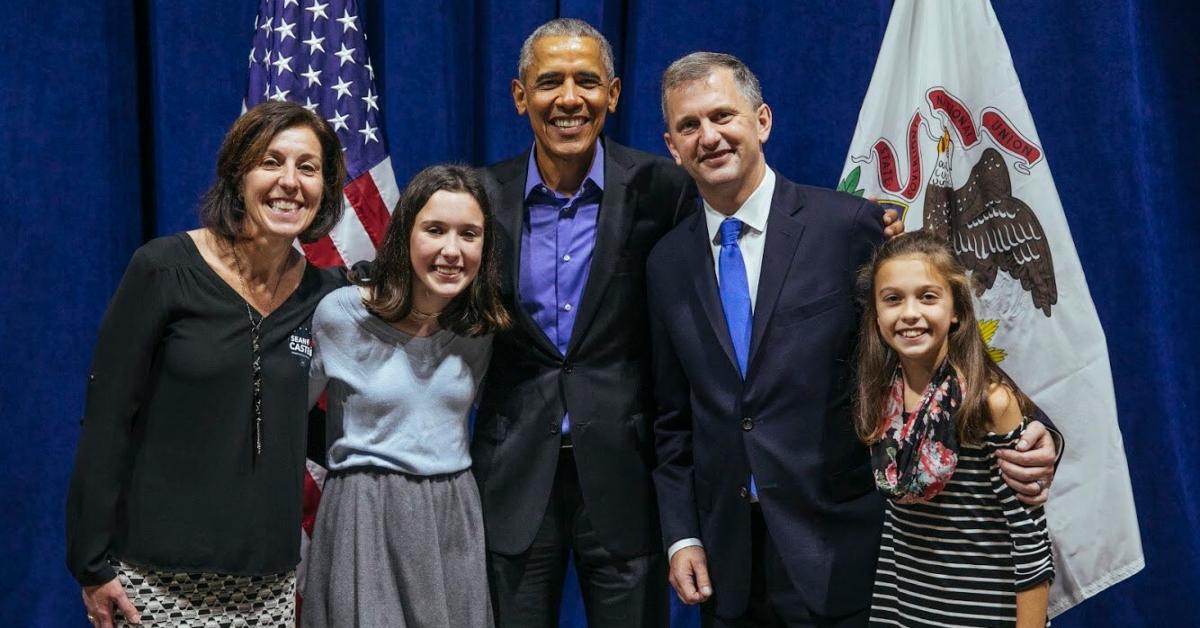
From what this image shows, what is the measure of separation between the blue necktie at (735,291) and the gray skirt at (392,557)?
0.56 meters

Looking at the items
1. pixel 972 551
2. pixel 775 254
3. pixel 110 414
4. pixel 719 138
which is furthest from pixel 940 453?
pixel 110 414

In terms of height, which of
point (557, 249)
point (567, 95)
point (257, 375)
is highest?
point (567, 95)

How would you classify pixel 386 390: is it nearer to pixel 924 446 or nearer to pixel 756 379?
pixel 756 379

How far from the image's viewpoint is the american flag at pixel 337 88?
296 centimetres

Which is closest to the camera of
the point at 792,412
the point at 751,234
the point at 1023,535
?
the point at 1023,535

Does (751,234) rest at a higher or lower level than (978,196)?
lower

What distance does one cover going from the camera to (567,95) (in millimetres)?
2295

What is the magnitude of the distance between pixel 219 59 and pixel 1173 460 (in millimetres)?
2917

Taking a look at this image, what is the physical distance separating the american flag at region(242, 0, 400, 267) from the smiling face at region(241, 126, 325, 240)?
969 mm

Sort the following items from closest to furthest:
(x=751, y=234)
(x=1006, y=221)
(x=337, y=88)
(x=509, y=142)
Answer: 1. (x=751, y=234)
2. (x=1006, y=221)
3. (x=337, y=88)
4. (x=509, y=142)

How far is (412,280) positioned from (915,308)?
917 mm

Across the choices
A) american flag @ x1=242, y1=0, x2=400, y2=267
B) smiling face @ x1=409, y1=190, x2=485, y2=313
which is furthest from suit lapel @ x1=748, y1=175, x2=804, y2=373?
american flag @ x1=242, y1=0, x2=400, y2=267

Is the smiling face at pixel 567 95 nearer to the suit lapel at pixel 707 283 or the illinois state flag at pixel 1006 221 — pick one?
the suit lapel at pixel 707 283

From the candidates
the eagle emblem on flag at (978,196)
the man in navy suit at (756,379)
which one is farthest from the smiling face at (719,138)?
the eagle emblem on flag at (978,196)
